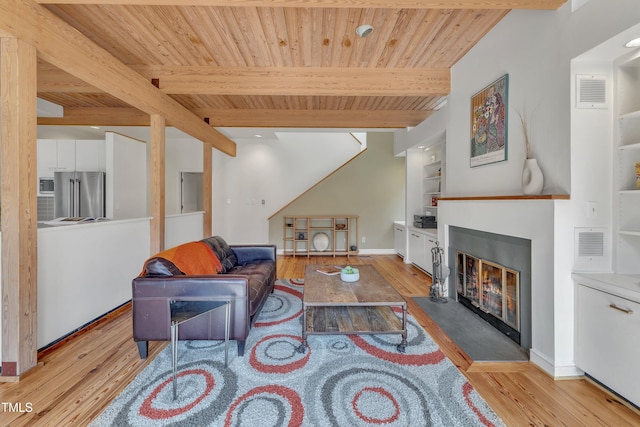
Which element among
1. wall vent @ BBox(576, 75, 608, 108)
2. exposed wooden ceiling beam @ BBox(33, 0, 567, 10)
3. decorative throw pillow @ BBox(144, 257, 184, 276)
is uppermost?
exposed wooden ceiling beam @ BBox(33, 0, 567, 10)

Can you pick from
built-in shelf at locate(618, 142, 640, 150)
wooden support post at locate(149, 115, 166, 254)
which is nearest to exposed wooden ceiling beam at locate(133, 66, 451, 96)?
wooden support post at locate(149, 115, 166, 254)

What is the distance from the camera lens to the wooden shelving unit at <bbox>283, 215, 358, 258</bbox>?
5.95m

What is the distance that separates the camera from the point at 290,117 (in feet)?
15.8

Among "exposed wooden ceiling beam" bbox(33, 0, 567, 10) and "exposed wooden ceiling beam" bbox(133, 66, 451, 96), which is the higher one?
"exposed wooden ceiling beam" bbox(133, 66, 451, 96)

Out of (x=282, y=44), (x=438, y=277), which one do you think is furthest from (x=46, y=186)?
(x=438, y=277)

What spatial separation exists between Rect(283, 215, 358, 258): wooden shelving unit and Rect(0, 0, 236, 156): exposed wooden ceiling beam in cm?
331

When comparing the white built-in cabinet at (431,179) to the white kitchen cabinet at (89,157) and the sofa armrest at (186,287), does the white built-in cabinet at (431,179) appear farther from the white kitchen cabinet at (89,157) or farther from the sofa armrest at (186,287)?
the white kitchen cabinet at (89,157)

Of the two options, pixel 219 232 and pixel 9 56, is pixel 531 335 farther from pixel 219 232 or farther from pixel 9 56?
pixel 219 232

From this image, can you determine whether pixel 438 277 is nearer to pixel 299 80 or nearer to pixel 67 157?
pixel 299 80

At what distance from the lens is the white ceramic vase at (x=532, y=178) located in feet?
6.42

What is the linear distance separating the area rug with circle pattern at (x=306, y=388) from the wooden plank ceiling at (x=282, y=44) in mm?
2643

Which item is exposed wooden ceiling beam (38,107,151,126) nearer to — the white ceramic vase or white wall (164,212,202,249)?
white wall (164,212,202,249)

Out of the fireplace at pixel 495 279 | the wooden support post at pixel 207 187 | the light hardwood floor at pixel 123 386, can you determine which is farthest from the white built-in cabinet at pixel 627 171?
the wooden support post at pixel 207 187

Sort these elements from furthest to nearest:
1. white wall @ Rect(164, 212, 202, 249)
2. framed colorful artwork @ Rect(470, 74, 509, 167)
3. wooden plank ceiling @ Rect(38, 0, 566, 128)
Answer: white wall @ Rect(164, 212, 202, 249), framed colorful artwork @ Rect(470, 74, 509, 167), wooden plank ceiling @ Rect(38, 0, 566, 128)
